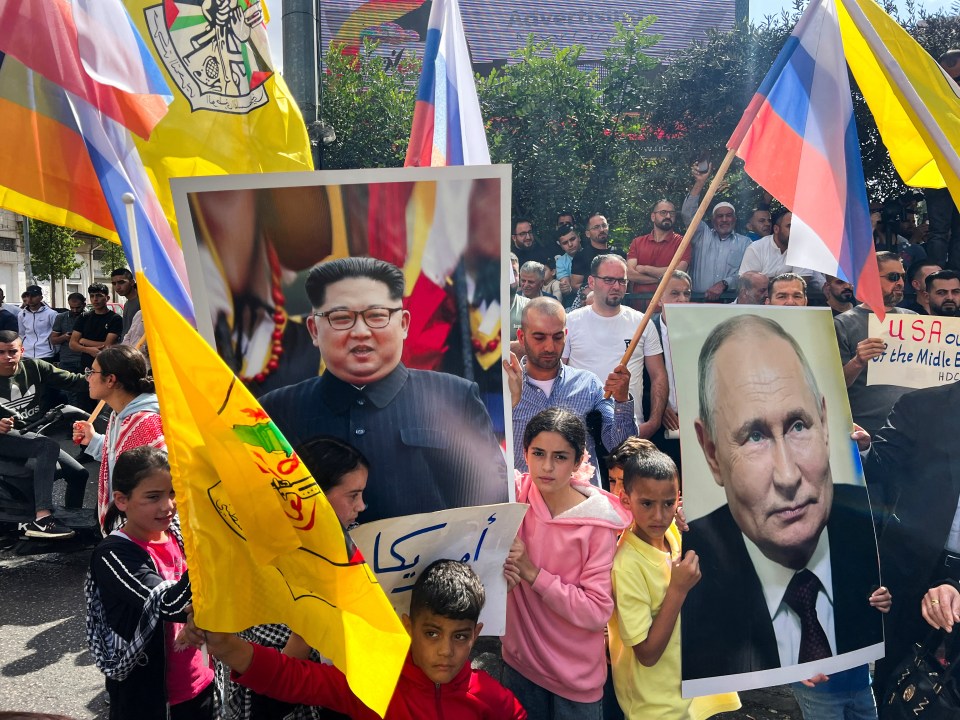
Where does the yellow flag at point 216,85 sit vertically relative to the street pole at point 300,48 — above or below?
below

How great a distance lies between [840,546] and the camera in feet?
9.40

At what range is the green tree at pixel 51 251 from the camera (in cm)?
2907

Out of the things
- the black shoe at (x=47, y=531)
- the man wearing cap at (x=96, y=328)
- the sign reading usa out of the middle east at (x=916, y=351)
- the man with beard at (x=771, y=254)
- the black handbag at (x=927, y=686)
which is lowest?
the black shoe at (x=47, y=531)

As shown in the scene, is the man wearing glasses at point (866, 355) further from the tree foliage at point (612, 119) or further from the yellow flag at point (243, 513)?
the tree foliage at point (612, 119)

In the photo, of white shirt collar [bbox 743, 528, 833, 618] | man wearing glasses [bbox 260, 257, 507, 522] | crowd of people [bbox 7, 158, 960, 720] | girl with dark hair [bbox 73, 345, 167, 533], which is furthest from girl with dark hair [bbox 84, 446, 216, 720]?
white shirt collar [bbox 743, 528, 833, 618]

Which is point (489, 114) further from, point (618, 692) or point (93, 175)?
point (618, 692)

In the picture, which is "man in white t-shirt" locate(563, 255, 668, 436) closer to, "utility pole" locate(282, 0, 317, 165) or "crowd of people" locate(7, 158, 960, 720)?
"crowd of people" locate(7, 158, 960, 720)

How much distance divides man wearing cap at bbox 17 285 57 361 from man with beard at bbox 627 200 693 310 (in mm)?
7473

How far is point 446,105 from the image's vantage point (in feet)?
14.8

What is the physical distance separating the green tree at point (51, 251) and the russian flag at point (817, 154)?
28216mm

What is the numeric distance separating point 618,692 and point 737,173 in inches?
267

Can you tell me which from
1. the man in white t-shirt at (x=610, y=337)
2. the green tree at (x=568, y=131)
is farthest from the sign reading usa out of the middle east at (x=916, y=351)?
the green tree at (x=568, y=131)

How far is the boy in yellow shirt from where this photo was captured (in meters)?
2.91

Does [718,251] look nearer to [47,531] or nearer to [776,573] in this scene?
[776,573]
